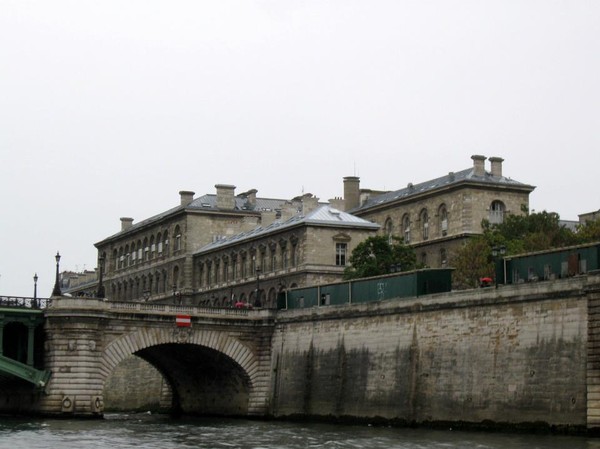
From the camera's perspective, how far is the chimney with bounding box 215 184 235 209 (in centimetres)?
13400

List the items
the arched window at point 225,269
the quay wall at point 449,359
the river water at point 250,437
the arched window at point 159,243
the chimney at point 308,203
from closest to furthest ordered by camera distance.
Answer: the river water at point 250,437 → the quay wall at point 449,359 → the chimney at point 308,203 → the arched window at point 225,269 → the arched window at point 159,243

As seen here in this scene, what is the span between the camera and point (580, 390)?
6059cm

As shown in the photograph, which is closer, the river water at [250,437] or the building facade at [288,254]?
the river water at [250,437]

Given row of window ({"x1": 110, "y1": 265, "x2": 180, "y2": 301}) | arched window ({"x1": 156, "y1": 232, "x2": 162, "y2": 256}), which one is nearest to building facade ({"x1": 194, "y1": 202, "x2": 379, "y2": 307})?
row of window ({"x1": 110, "y1": 265, "x2": 180, "y2": 301})

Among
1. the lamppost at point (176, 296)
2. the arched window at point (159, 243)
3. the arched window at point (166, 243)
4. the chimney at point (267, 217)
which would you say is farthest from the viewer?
the arched window at point (159, 243)

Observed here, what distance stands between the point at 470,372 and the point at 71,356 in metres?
23.6

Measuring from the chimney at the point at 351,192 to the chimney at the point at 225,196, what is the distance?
11.2 meters

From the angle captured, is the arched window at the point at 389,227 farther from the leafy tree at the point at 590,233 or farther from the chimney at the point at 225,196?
the leafy tree at the point at 590,233

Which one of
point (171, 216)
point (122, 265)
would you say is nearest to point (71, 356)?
point (171, 216)

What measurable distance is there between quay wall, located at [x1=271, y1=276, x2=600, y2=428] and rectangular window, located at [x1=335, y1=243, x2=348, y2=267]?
2414 cm

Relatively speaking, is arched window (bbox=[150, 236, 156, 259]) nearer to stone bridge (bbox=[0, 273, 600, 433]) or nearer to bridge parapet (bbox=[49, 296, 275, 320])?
stone bridge (bbox=[0, 273, 600, 433])

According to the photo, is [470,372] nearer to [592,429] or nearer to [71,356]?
[592,429]

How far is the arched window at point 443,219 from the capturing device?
398 ft

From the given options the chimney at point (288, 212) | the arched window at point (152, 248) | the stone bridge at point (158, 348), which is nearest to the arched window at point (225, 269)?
the chimney at point (288, 212)
